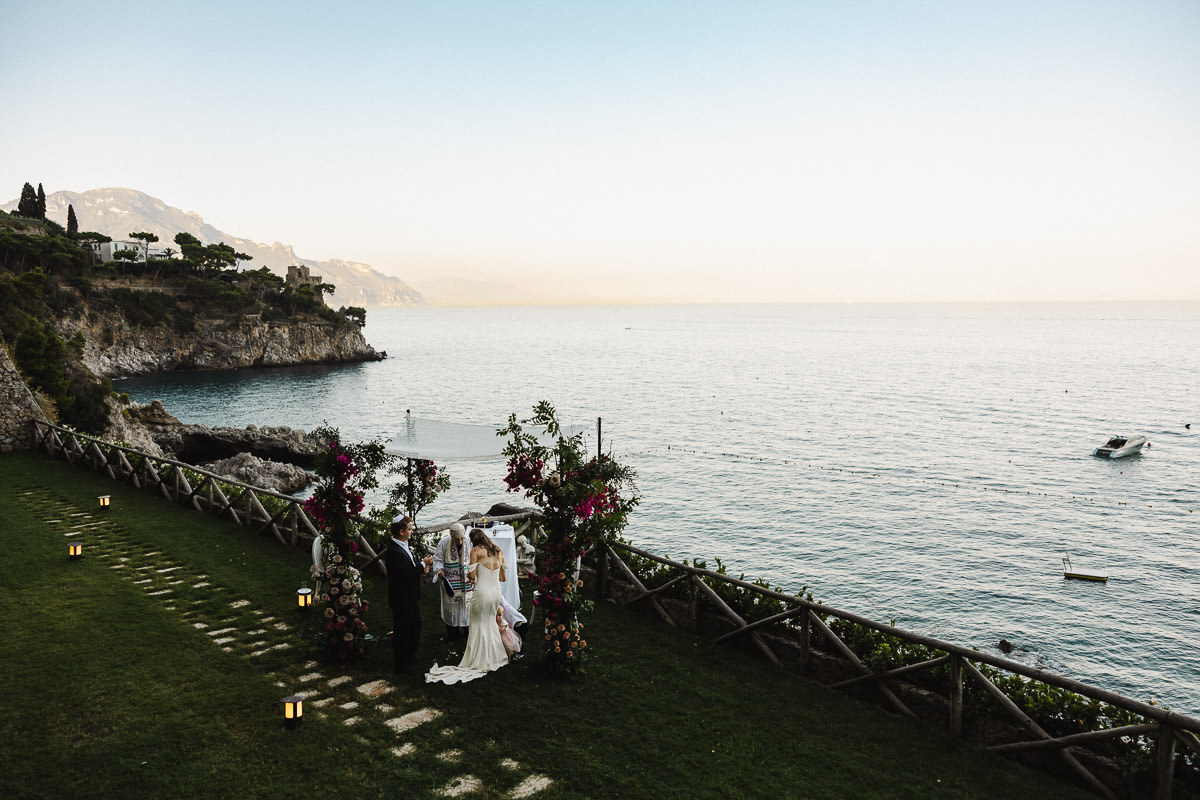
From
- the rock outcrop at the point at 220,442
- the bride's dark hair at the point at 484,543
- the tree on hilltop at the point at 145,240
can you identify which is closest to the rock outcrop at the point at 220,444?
the rock outcrop at the point at 220,442

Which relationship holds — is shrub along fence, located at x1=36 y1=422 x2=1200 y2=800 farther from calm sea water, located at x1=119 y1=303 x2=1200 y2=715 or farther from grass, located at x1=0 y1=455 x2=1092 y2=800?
calm sea water, located at x1=119 y1=303 x2=1200 y2=715

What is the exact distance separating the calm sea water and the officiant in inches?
697

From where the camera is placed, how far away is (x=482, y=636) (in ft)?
30.9

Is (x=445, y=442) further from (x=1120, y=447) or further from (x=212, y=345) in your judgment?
(x=212, y=345)

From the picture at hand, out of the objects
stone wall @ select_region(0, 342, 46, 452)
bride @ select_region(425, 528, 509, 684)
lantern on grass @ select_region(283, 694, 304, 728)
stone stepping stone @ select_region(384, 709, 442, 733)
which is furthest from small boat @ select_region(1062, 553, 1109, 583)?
stone wall @ select_region(0, 342, 46, 452)

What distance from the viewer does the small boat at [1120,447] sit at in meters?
45.6

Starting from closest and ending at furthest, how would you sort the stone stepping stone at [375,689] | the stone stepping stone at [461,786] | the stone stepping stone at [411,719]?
1. the stone stepping stone at [461,786]
2. the stone stepping stone at [411,719]
3. the stone stepping stone at [375,689]

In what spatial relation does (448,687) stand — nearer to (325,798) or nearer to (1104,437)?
(325,798)

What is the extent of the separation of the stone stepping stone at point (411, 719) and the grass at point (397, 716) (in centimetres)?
10

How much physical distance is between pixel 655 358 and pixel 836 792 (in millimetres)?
136023

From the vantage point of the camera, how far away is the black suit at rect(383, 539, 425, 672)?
359 inches

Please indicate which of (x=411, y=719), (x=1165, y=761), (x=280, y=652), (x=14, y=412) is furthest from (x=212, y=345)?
(x=1165, y=761)

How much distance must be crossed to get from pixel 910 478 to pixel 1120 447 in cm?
1600

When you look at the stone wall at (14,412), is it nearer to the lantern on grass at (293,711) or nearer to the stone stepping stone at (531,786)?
the lantern on grass at (293,711)
